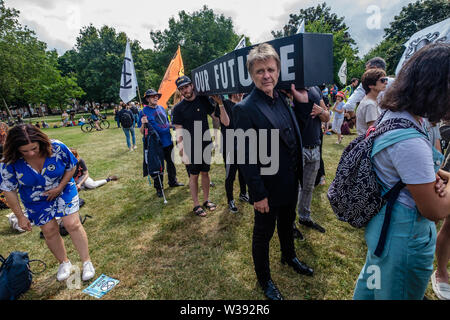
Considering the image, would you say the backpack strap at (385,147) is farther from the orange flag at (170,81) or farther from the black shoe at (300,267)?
the orange flag at (170,81)

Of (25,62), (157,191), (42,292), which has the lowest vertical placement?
(42,292)

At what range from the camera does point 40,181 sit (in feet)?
7.64

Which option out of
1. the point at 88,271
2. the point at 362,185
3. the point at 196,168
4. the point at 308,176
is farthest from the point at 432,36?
the point at 88,271

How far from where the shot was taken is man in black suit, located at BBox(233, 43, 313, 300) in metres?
1.74

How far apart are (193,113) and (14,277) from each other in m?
3.10

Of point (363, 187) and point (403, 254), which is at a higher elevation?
point (363, 187)

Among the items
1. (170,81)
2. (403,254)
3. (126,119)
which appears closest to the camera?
(403,254)

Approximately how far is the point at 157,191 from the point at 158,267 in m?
2.35

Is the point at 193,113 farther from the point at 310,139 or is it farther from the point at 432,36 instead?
the point at 432,36

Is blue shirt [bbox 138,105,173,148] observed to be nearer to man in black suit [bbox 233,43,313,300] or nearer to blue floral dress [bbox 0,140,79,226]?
blue floral dress [bbox 0,140,79,226]

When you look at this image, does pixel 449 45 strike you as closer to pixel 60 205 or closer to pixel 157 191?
pixel 60 205

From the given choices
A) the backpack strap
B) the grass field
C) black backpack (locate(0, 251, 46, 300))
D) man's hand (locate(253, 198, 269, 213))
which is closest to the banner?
the backpack strap

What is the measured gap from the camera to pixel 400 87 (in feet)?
3.68
